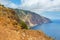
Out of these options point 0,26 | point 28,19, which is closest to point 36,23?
point 28,19

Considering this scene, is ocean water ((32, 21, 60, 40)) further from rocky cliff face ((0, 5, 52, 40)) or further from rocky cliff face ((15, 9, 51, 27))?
rocky cliff face ((0, 5, 52, 40))

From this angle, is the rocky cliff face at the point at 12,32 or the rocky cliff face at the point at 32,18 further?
the rocky cliff face at the point at 32,18

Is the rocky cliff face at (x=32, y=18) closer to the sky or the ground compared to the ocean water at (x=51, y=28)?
closer to the sky

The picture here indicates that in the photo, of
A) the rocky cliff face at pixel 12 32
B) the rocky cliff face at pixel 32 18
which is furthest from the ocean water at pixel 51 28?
the rocky cliff face at pixel 12 32

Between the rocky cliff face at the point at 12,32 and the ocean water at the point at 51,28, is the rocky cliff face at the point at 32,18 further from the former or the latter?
the rocky cliff face at the point at 12,32

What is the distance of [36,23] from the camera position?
29.8 feet

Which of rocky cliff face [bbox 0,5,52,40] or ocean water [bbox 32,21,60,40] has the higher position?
rocky cliff face [bbox 0,5,52,40]

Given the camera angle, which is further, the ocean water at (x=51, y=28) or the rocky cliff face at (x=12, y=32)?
the ocean water at (x=51, y=28)

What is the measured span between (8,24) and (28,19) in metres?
2.33

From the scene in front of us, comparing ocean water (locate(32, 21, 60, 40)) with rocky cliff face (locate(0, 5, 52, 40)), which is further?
ocean water (locate(32, 21, 60, 40))

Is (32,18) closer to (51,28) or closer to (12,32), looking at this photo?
(51,28)

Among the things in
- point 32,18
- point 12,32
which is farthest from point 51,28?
point 12,32

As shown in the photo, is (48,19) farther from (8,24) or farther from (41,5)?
(8,24)

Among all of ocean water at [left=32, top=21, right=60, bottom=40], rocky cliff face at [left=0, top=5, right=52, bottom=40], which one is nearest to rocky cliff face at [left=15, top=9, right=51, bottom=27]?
ocean water at [left=32, top=21, right=60, bottom=40]
